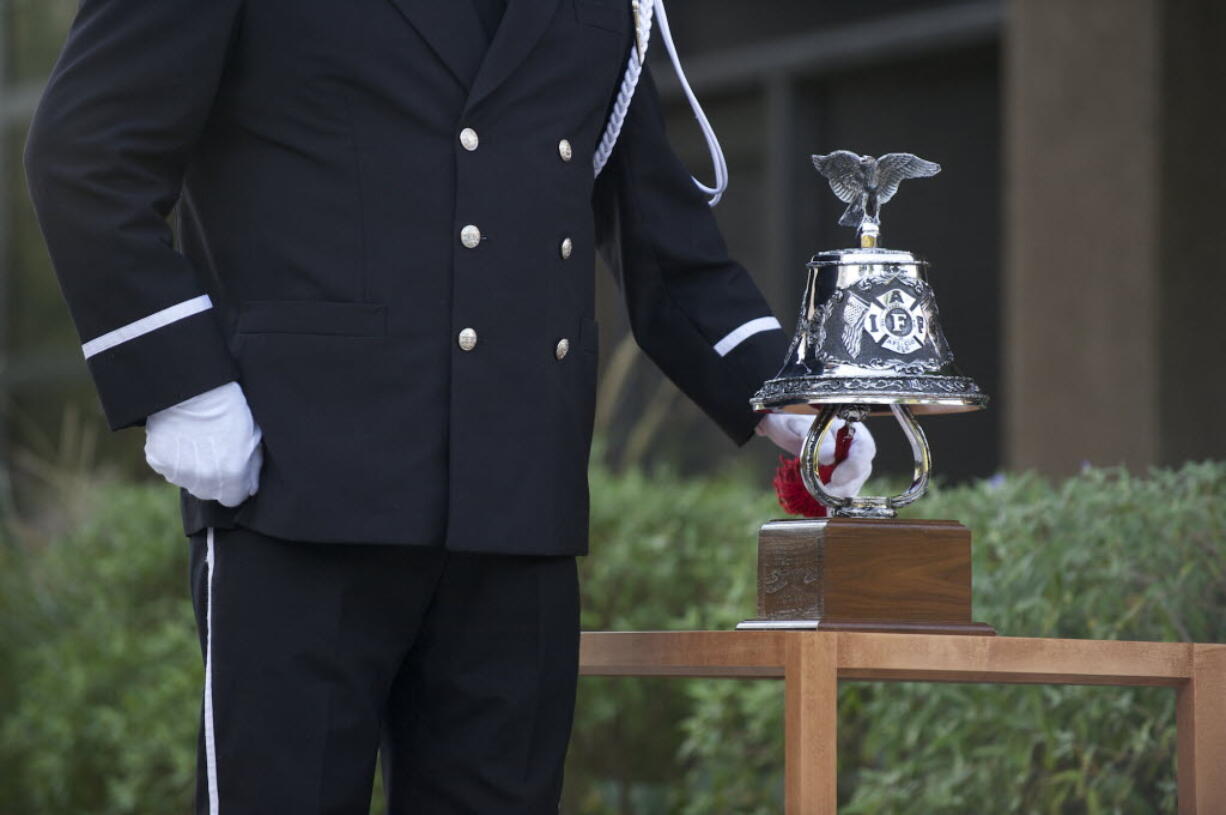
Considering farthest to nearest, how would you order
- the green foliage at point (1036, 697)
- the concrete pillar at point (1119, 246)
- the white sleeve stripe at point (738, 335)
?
the concrete pillar at point (1119, 246) → the green foliage at point (1036, 697) → the white sleeve stripe at point (738, 335)

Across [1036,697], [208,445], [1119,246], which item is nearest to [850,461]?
[208,445]

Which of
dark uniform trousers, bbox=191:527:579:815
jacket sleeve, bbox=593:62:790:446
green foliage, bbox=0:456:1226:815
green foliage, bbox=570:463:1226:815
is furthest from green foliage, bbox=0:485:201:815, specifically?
dark uniform trousers, bbox=191:527:579:815

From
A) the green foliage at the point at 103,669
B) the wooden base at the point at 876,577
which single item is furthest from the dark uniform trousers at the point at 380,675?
the green foliage at the point at 103,669

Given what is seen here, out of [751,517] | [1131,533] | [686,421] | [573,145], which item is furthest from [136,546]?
[573,145]

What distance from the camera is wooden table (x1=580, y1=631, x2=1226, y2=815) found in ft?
6.82

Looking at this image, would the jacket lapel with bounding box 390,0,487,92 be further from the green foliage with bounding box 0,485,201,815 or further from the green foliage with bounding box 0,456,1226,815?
the green foliage with bounding box 0,485,201,815

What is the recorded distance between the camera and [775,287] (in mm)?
6672

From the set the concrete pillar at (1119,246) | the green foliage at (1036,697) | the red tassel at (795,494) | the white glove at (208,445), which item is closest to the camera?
the white glove at (208,445)

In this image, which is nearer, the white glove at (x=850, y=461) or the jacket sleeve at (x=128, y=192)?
the jacket sleeve at (x=128, y=192)

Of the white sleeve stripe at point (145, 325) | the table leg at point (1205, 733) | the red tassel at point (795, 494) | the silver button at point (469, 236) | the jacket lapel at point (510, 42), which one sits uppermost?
the jacket lapel at point (510, 42)

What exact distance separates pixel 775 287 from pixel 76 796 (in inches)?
113

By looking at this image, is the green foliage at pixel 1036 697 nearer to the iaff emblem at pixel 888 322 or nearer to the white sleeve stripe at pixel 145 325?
the iaff emblem at pixel 888 322

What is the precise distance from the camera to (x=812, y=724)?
2.07 meters

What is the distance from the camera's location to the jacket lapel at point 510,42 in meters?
2.20
